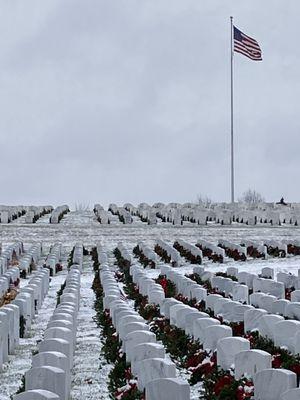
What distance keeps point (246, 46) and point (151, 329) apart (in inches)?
1170

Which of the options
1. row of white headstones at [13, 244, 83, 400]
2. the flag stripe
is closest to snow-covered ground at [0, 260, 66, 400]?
row of white headstones at [13, 244, 83, 400]

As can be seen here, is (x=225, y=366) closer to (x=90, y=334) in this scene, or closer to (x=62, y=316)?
(x=62, y=316)

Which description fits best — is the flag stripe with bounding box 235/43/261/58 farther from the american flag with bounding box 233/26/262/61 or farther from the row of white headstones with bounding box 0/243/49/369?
the row of white headstones with bounding box 0/243/49/369

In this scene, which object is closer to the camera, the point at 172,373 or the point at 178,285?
the point at 172,373

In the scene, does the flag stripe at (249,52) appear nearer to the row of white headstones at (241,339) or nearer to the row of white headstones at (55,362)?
the row of white headstones at (241,339)

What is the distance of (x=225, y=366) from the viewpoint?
9.05 meters

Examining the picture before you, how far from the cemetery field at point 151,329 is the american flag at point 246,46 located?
17015 mm

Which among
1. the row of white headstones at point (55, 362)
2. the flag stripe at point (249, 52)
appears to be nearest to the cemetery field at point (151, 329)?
the row of white headstones at point (55, 362)

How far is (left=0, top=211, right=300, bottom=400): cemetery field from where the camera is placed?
8148mm

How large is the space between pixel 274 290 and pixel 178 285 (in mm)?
2145

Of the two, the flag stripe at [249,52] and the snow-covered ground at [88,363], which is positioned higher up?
the flag stripe at [249,52]

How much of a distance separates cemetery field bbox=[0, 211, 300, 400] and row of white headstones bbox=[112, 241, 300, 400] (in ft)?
0.04

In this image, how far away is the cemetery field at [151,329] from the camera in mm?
8148

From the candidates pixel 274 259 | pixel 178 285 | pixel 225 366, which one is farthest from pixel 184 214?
pixel 225 366
